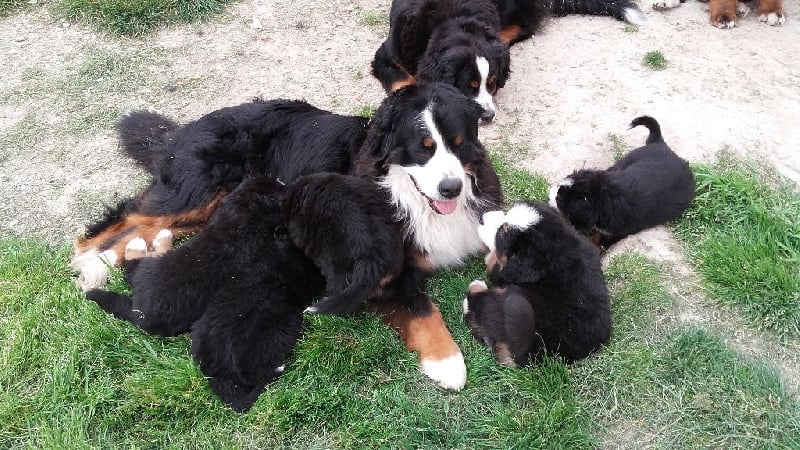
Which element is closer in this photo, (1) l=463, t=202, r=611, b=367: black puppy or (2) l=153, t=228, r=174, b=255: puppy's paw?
(1) l=463, t=202, r=611, b=367: black puppy

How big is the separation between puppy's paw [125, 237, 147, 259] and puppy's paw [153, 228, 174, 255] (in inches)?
2.5

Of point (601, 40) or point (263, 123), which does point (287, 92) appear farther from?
point (601, 40)

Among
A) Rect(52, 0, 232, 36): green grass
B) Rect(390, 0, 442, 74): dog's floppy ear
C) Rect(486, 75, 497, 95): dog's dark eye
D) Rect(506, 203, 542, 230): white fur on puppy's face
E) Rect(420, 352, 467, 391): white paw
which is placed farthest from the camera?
Rect(52, 0, 232, 36): green grass

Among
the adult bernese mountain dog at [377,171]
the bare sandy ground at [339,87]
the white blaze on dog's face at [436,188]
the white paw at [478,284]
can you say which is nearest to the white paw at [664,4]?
the bare sandy ground at [339,87]

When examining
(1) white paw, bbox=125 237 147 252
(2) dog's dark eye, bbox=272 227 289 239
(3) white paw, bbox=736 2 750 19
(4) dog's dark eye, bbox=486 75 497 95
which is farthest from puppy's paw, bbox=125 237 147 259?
(3) white paw, bbox=736 2 750 19

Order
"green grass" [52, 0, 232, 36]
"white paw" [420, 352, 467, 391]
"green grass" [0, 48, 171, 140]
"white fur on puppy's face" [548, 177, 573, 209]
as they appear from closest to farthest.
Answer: "white paw" [420, 352, 467, 391]
"white fur on puppy's face" [548, 177, 573, 209]
"green grass" [0, 48, 171, 140]
"green grass" [52, 0, 232, 36]

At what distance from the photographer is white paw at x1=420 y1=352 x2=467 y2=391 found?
3.05 m

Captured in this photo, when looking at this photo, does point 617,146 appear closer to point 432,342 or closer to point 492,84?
point 492,84

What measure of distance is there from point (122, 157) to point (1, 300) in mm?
1524

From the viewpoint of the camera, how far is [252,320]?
2984mm

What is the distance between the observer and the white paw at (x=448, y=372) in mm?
3049

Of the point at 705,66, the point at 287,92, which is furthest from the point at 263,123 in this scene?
the point at 705,66

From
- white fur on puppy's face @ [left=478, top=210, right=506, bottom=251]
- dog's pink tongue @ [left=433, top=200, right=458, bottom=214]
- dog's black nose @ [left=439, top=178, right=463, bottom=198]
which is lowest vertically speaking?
white fur on puppy's face @ [left=478, top=210, right=506, bottom=251]

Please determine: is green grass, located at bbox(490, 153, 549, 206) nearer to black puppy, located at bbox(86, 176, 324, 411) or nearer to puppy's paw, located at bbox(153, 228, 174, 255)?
black puppy, located at bbox(86, 176, 324, 411)
